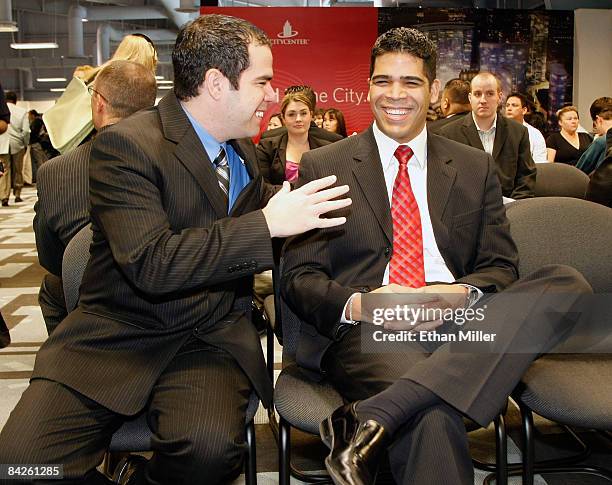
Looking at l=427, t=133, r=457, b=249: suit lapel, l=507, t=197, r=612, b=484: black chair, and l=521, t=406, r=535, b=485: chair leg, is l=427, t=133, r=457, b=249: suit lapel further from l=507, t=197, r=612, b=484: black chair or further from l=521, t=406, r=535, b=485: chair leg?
l=521, t=406, r=535, b=485: chair leg

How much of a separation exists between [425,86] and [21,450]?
1646mm

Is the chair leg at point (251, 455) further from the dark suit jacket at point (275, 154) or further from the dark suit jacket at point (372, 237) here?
the dark suit jacket at point (275, 154)

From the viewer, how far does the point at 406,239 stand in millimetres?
2395

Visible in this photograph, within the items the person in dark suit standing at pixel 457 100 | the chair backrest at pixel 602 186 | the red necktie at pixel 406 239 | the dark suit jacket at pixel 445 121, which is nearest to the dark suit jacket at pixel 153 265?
the red necktie at pixel 406 239

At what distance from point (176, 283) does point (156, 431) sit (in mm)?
399

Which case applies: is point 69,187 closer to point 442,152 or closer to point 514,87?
point 442,152

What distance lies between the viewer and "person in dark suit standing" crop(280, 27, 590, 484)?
1914mm

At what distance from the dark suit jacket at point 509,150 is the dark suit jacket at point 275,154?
38.7 inches

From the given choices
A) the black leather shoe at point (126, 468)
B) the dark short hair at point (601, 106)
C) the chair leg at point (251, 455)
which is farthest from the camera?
the dark short hair at point (601, 106)

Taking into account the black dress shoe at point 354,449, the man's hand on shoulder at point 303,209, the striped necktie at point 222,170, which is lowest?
the black dress shoe at point 354,449

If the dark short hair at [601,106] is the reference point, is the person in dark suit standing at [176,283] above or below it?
below

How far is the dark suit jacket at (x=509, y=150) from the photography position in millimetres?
4848

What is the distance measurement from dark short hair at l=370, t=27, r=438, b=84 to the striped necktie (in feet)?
2.18

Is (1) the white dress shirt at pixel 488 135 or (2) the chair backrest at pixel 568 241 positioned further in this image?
(1) the white dress shirt at pixel 488 135
